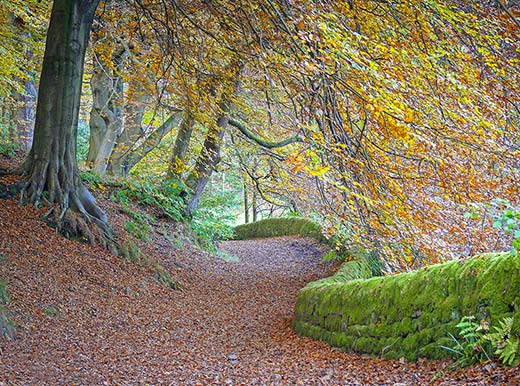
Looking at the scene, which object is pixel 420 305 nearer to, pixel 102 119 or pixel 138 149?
pixel 138 149

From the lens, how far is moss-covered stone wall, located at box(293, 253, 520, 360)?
153 inches

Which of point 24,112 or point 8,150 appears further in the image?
point 24,112

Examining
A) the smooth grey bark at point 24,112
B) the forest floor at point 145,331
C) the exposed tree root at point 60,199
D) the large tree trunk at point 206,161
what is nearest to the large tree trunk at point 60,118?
the exposed tree root at point 60,199

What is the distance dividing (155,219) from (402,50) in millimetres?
9003

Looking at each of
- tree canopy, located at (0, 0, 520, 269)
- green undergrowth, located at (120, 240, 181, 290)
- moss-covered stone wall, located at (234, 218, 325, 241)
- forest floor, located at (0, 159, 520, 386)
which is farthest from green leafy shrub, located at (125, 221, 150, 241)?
moss-covered stone wall, located at (234, 218, 325, 241)

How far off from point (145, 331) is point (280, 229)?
1549 cm

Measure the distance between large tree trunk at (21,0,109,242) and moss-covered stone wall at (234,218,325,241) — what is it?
1055 centimetres

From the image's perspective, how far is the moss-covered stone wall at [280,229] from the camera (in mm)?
19758

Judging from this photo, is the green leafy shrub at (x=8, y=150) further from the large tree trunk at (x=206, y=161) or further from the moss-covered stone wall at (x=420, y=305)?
the moss-covered stone wall at (x=420, y=305)

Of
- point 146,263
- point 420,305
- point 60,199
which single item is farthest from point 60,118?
point 420,305

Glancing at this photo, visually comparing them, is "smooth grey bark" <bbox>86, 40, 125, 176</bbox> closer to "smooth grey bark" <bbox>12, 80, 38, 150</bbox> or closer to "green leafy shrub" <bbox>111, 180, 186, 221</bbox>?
"green leafy shrub" <bbox>111, 180, 186, 221</bbox>

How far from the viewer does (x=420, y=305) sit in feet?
15.3

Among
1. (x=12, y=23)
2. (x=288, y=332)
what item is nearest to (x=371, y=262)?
(x=288, y=332)

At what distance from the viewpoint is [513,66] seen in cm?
617
